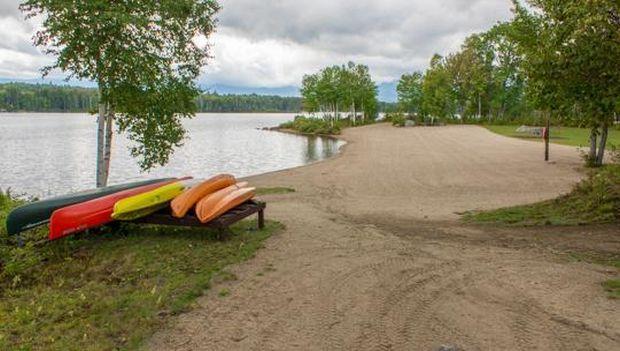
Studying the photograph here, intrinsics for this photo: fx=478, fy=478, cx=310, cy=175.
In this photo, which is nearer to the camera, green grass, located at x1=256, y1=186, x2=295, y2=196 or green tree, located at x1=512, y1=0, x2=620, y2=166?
green tree, located at x1=512, y1=0, x2=620, y2=166

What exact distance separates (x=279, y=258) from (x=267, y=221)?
9.64 feet

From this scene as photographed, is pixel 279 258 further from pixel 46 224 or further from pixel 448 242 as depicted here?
pixel 46 224

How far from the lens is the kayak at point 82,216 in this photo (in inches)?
327

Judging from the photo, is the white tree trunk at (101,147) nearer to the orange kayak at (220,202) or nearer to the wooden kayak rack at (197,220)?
the wooden kayak rack at (197,220)

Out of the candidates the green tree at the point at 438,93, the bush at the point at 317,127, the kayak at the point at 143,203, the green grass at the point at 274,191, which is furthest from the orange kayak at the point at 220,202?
the green tree at the point at 438,93

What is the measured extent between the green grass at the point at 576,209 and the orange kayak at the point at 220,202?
5647 millimetres

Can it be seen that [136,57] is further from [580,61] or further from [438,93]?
[438,93]

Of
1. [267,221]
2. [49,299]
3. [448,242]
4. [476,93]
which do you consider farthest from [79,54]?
[476,93]

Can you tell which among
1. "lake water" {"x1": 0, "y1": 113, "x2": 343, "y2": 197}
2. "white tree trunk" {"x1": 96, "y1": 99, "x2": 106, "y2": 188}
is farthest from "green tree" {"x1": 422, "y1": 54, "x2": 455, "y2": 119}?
"white tree trunk" {"x1": 96, "y1": 99, "x2": 106, "y2": 188}

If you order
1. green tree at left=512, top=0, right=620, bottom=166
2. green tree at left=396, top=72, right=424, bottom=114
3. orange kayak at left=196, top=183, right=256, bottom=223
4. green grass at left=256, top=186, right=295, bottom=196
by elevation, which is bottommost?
green grass at left=256, top=186, right=295, bottom=196

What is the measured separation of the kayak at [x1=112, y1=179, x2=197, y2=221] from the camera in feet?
28.9

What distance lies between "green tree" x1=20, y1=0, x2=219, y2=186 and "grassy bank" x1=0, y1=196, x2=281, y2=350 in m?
4.32

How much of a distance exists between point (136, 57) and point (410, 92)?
75284mm

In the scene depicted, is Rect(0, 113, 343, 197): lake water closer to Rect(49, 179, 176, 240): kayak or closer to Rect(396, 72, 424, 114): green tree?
Rect(49, 179, 176, 240): kayak
